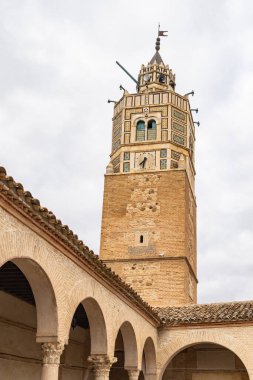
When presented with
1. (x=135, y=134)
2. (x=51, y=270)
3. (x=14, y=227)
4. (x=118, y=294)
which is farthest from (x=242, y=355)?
→ (x=135, y=134)

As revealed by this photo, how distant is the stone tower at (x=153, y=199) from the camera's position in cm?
2108

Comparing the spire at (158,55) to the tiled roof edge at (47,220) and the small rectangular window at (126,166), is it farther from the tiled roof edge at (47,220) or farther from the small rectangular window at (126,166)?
the tiled roof edge at (47,220)

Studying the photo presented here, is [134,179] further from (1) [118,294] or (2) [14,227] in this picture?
(2) [14,227]

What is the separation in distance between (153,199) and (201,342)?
329 inches

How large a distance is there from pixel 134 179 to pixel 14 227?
1616 cm

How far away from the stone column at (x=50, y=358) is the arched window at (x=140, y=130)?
16536 mm

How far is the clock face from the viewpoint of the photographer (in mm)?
23359

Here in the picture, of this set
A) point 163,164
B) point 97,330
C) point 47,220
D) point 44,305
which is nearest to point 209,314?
point 97,330

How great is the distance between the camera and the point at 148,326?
576 inches

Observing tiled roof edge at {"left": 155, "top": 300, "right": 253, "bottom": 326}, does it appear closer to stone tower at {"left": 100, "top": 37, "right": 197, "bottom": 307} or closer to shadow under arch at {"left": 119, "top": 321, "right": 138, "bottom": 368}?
shadow under arch at {"left": 119, "top": 321, "right": 138, "bottom": 368}

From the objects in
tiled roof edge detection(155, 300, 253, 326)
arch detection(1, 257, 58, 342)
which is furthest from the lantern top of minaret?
arch detection(1, 257, 58, 342)

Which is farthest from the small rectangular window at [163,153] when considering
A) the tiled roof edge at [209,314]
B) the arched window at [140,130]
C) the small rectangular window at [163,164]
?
the tiled roof edge at [209,314]

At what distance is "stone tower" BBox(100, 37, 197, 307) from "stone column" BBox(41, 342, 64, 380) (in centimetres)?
1214

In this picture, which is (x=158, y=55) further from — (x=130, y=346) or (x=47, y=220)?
(x=47, y=220)
